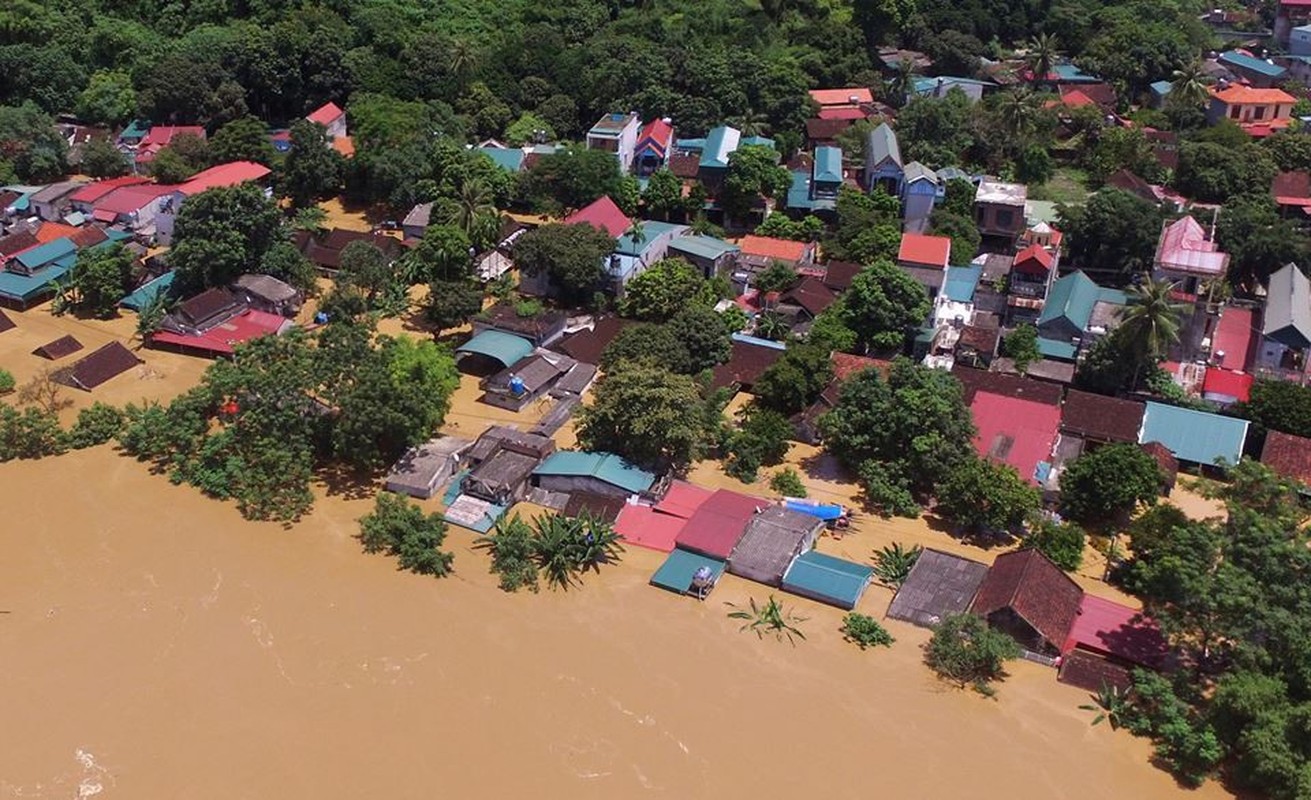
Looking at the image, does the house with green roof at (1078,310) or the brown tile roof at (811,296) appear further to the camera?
the brown tile roof at (811,296)

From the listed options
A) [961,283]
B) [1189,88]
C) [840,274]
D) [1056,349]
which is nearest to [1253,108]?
[1189,88]

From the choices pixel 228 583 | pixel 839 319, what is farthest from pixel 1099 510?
pixel 228 583

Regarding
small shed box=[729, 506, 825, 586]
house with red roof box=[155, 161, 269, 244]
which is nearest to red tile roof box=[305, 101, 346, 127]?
house with red roof box=[155, 161, 269, 244]

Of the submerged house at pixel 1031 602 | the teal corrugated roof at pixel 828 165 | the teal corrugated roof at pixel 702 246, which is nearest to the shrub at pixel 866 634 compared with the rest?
the submerged house at pixel 1031 602

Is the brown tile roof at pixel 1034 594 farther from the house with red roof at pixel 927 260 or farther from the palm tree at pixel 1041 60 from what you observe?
the palm tree at pixel 1041 60

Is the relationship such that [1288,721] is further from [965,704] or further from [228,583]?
[228,583]

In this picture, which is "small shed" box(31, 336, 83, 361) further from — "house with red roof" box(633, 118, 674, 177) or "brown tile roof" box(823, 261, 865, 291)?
"brown tile roof" box(823, 261, 865, 291)

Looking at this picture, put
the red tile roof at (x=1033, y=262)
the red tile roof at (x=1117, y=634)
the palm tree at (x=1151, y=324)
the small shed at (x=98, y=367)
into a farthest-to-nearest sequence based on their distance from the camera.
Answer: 1. the red tile roof at (x=1033, y=262)
2. the small shed at (x=98, y=367)
3. the palm tree at (x=1151, y=324)
4. the red tile roof at (x=1117, y=634)
